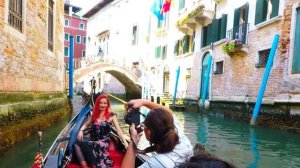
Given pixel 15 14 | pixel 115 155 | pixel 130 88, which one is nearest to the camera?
pixel 115 155

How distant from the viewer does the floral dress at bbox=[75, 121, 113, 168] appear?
8.99 feet

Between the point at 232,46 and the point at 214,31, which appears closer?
the point at 232,46

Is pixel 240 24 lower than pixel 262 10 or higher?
lower

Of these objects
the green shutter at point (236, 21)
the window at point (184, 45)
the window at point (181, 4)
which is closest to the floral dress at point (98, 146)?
the green shutter at point (236, 21)

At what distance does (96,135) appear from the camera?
310 cm

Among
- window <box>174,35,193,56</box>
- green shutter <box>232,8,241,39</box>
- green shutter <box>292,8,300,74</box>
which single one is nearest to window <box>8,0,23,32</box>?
green shutter <box>292,8,300,74</box>

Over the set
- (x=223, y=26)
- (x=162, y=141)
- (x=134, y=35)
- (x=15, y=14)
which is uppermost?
(x=134, y=35)

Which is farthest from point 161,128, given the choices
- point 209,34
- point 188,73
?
point 188,73

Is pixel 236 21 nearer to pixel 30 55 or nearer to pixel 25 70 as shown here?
pixel 30 55

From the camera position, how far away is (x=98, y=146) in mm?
2840

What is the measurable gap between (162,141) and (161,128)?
0.09m

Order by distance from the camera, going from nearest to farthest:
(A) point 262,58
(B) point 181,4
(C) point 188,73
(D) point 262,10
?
(D) point 262,10 < (A) point 262,58 < (C) point 188,73 < (B) point 181,4

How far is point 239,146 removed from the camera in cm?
549

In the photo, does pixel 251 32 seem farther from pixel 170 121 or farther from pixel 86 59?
pixel 86 59
